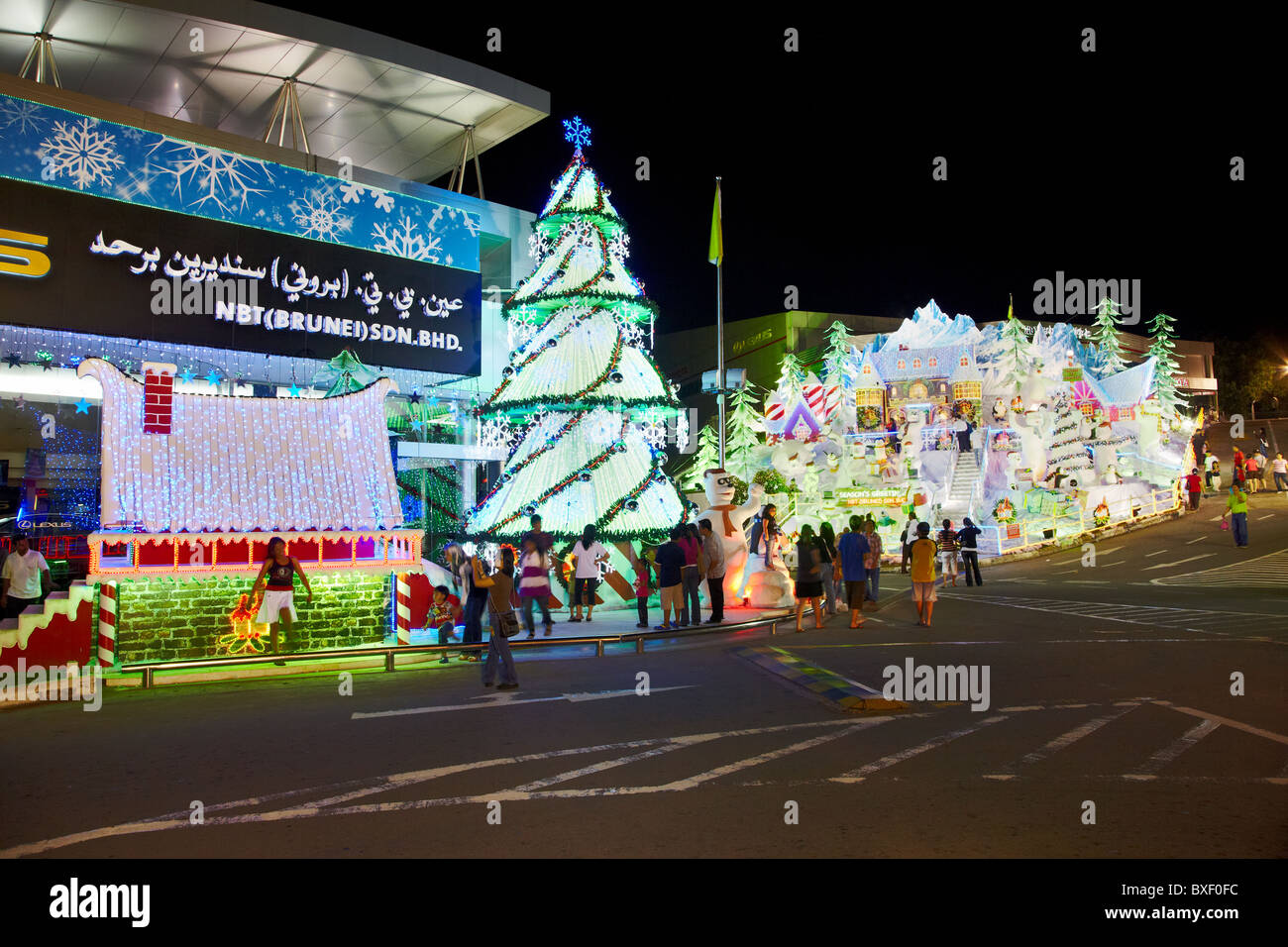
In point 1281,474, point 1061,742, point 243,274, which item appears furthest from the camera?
point 1281,474

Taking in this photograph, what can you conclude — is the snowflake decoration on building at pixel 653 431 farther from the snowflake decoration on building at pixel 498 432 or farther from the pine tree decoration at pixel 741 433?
the pine tree decoration at pixel 741 433

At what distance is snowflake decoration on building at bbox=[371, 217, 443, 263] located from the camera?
27.0 metres

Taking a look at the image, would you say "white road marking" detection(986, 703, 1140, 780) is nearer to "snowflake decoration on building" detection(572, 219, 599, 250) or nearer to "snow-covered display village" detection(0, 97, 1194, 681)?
"snow-covered display village" detection(0, 97, 1194, 681)

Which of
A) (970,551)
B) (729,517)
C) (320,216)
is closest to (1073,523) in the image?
(970,551)

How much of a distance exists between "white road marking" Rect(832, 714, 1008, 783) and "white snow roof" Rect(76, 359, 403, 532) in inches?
367

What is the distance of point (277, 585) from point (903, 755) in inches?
352

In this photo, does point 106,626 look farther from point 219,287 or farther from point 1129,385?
point 1129,385

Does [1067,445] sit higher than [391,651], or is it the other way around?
[1067,445]

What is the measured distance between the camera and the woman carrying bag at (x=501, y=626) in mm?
10539

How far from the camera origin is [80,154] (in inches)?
860

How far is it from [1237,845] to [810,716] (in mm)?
4000

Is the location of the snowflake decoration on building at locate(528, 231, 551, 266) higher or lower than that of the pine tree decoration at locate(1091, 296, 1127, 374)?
lower

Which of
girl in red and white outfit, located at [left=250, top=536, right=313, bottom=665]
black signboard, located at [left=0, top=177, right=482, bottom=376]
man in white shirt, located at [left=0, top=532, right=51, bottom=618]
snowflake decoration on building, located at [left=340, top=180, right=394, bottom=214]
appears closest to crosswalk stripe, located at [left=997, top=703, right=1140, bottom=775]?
girl in red and white outfit, located at [left=250, top=536, right=313, bottom=665]
